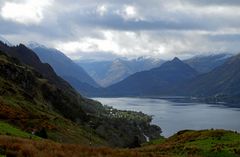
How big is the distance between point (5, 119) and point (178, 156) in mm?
41307

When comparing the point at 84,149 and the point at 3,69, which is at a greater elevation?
the point at 3,69

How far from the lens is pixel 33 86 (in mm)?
173625

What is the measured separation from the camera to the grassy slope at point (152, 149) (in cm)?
2607

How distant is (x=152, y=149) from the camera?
48531mm

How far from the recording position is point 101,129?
188 meters

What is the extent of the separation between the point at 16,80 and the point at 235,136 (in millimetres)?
121507

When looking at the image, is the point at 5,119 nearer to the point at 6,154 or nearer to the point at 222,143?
the point at 222,143

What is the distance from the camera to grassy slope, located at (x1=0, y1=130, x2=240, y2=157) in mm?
26073

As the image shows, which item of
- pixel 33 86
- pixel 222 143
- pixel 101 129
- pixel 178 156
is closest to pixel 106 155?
pixel 178 156

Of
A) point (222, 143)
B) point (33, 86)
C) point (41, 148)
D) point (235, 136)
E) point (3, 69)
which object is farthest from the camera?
point (33, 86)

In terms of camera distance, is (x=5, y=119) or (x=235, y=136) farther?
(x=5, y=119)

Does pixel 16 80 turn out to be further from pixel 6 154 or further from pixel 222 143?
pixel 6 154

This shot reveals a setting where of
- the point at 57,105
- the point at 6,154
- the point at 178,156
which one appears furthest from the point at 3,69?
the point at 6,154

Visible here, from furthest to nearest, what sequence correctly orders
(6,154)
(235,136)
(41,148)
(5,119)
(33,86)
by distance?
1. (33,86)
2. (5,119)
3. (235,136)
4. (41,148)
5. (6,154)
